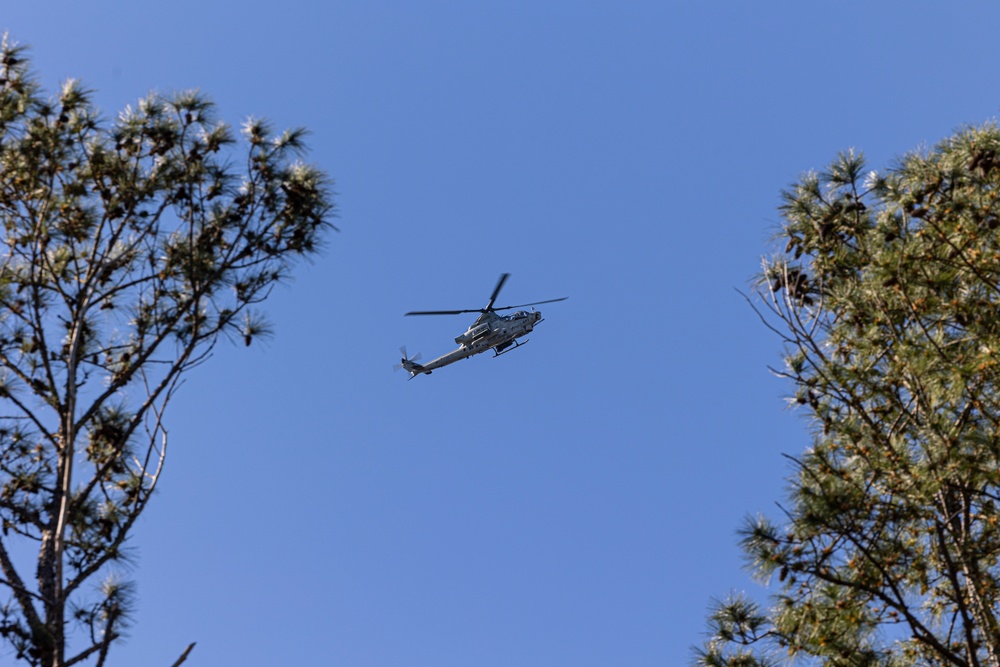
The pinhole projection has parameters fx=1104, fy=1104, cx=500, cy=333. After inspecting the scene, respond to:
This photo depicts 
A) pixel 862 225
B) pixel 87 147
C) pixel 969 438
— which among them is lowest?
pixel 969 438

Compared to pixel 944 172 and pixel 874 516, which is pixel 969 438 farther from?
pixel 944 172

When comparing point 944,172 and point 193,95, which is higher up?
point 193,95

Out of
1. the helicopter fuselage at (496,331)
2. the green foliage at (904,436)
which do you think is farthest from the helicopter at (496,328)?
the green foliage at (904,436)

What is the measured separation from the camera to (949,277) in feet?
31.7

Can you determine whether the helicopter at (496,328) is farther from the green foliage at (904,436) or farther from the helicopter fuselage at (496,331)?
the green foliage at (904,436)

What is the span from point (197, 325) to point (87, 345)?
1.00 meters

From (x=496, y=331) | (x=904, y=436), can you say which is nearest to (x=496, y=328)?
(x=496, y=331)

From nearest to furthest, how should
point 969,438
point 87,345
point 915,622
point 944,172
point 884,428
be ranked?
point 915,622
point 969,438
point 884,428
point 87,345
point 944,172

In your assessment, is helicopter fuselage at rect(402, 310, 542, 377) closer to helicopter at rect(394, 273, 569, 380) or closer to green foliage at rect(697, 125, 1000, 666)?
helicopter at rect(394, 273, 569, 380)

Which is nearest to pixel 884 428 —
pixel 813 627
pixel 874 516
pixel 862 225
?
pixel 874 516

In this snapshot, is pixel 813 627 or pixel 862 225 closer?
pixel 813 627

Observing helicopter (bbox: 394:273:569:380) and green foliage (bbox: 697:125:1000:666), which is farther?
helicopter (bbox: 394:273:569:380)

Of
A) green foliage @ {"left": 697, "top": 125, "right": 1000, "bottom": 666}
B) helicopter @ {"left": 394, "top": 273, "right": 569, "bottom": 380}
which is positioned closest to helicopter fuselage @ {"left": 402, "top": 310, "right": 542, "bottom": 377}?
helicopter @ {"left": 394, "top": 273, "right": 569, "bottom": 380}

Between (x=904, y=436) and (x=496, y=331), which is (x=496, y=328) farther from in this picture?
(x=904, y=436)
